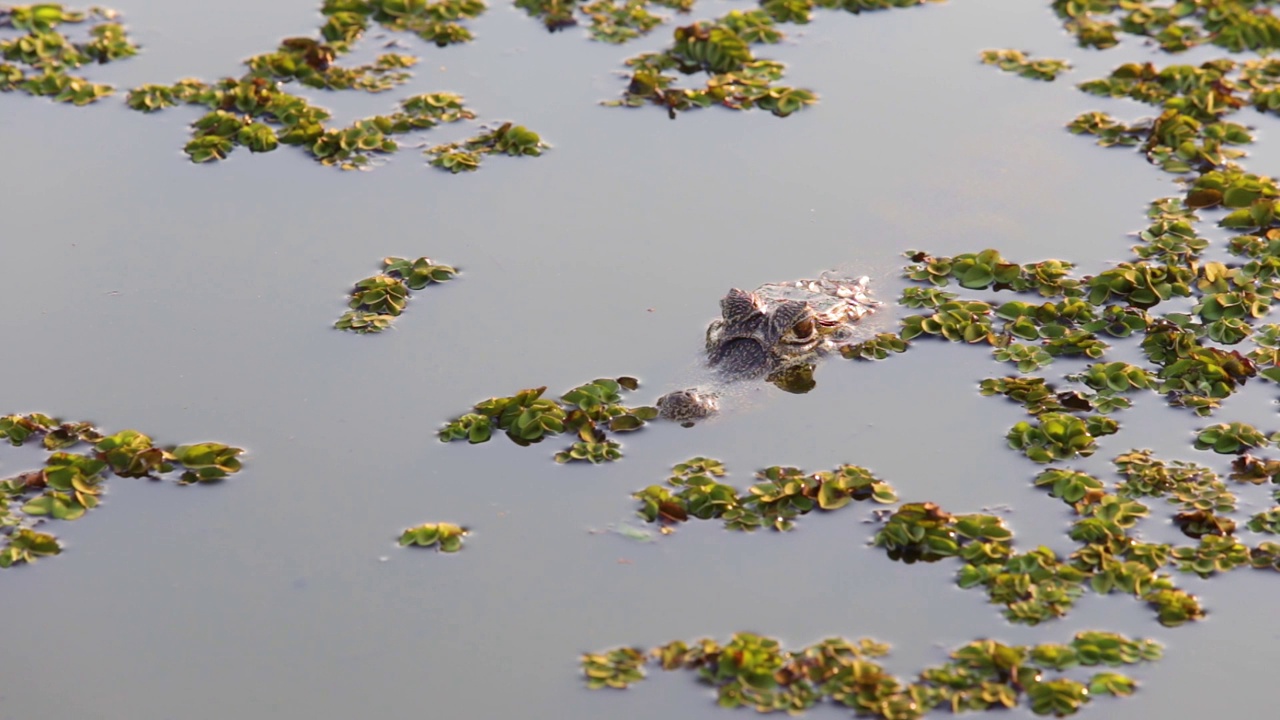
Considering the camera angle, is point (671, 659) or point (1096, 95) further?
point (1096, 95)

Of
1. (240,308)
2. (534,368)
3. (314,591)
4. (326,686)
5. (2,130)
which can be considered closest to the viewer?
(326,686)

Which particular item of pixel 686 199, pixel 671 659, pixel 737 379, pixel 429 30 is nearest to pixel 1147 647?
pixel 671 659

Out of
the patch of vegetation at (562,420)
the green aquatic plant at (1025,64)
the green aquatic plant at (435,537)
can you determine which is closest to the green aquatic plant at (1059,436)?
the patch of vegetation at (562,420)

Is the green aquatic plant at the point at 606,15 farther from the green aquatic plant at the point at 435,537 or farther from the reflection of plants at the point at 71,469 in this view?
the green aquatic plant at the point at 435,537

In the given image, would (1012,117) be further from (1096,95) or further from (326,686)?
(326,686)

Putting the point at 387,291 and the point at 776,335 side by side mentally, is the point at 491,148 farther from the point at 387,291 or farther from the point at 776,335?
the point at 776,335

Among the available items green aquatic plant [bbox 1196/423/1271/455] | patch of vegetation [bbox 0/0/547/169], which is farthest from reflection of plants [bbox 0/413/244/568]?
green aquatic plant [bbox 1196/423/1271/455]
